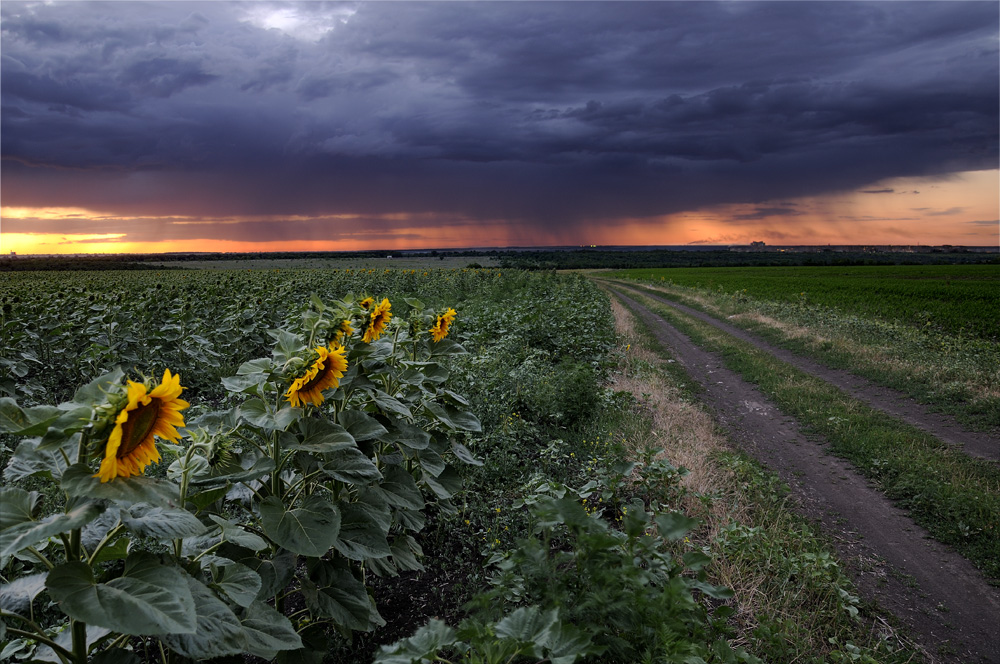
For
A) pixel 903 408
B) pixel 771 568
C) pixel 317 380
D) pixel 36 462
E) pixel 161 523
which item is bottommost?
pixel 771 568

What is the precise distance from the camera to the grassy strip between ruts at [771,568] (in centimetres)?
315

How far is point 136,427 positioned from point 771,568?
3.88 metres

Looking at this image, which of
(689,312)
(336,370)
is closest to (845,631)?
(336,370)

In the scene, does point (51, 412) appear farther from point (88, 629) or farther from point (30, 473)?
point (88, 629)

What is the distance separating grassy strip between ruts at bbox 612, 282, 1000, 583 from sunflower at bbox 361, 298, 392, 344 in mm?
4714

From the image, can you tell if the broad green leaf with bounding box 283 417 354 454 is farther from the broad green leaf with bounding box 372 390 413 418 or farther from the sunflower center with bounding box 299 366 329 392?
the broad green leaf with bounding box 372 390 413 418

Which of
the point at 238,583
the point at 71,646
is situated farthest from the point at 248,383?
the point at 71,646

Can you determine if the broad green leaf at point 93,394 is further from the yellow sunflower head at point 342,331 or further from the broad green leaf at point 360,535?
the yellow sunflower head at point 342,331

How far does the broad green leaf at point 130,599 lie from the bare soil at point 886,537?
409cm

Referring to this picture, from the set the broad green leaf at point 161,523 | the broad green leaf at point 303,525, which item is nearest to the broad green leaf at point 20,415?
the broad green leaf at point 161,523

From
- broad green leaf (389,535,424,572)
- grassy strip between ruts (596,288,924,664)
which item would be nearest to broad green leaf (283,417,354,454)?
broad green leaf (389,535,424,572)

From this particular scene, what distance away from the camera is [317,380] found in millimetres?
Answer: 2297

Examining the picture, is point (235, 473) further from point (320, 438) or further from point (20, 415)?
point (20, 415)

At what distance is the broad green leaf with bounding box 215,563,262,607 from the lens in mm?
1737
